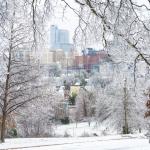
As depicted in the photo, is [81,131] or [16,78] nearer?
[16,78]

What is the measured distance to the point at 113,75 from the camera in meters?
7.66

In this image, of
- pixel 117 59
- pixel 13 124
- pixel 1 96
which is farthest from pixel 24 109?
pixel 117 59

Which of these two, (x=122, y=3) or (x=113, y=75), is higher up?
(x=122, y=3)

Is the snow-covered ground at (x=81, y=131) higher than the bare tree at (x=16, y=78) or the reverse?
the reverse

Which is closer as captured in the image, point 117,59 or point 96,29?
point 96,29

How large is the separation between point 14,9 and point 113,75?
2071 mm

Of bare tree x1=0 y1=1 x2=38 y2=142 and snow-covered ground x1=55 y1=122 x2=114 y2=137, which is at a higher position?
bare tree x1=0 y1=1 x2=38 y2=142

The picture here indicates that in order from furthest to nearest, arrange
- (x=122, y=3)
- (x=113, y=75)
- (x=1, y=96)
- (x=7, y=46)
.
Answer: (x=1, y=96), (x=7, y=46), (x=113, y=75), (x=122, y=3)

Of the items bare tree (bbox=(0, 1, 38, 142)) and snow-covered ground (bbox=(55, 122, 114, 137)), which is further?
snow-covered ground (bbox=(55, 122, 114, 137))

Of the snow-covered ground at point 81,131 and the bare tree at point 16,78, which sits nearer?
the bare tree at point 16,78

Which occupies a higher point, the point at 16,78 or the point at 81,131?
the point at 16,78

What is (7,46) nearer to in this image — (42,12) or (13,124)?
(13,124)

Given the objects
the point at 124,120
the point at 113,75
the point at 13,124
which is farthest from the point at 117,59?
the point at 124,120

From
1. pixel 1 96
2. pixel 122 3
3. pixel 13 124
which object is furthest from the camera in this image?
pixel 13 124
